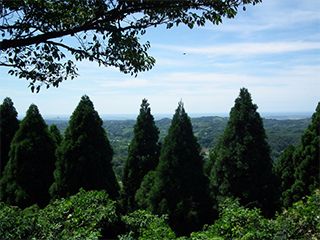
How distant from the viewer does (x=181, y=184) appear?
18.2m

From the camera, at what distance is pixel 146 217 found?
10.5m

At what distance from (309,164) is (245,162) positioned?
3112mm

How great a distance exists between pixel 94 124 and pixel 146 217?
32.5 ft

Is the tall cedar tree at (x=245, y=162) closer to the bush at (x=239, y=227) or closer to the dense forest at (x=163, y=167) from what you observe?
the dense forest at (x=163, y=167)

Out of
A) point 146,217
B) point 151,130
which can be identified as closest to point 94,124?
point 151,130

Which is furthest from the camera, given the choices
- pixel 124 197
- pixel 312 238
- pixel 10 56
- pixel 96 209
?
pixel 124 197

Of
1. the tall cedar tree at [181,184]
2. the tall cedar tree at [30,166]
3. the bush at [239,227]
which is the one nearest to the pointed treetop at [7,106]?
the tall cedar tree at [30,166]

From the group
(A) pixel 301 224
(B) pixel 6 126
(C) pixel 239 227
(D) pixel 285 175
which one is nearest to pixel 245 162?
(D) pixel 285 175

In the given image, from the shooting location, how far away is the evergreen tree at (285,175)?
21.1 meters

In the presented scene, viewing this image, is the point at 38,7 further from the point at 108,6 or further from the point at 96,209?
the point at 96,209

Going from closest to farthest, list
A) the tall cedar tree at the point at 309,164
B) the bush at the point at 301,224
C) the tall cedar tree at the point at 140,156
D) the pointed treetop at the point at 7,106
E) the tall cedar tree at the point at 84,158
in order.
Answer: the bush at the point at 301,224 < the tall cedar tree at the point at 84,158 < the tall cedar tree at the point at 309,164 < the pointed treetop at the point at 7,106 < the tall cedar tree at the point at 140,156

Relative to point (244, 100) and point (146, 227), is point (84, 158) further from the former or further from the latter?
point (146, 227)

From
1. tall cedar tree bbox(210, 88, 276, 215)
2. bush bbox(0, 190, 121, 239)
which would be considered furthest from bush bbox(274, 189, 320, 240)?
tall cedar tree bbox(210, 88, 276, 215)

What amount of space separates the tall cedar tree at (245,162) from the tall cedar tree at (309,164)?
1310 millimetres
